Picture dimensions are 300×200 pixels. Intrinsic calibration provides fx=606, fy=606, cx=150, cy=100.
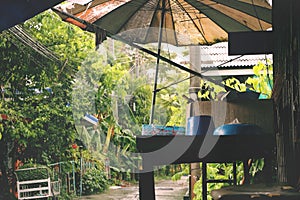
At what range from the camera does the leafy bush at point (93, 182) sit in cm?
586

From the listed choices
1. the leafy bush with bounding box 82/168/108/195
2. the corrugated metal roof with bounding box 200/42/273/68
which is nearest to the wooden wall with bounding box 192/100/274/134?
the corrugated metal roof with bounding box 200/42/273/68

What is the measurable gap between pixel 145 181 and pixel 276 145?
2.05 ft

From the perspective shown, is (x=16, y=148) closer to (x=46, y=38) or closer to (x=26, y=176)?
(x=26, y=176)

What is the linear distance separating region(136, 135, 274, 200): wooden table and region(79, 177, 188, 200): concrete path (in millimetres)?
3746

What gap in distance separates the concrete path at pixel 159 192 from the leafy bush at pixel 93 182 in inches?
2.7

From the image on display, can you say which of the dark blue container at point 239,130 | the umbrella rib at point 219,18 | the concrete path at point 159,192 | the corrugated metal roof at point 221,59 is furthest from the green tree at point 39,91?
the dark blue container at point 239,130

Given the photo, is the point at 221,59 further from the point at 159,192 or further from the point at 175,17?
the point at 159,192

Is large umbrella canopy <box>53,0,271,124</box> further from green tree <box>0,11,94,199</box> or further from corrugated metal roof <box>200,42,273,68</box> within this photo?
green tree <box>0,11,94,199</box>

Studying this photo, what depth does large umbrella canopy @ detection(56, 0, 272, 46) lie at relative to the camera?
13.0 ft

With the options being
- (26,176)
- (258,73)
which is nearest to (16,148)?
(26,176)

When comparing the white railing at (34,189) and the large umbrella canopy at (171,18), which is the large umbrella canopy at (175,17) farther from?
the white railing at (34,189)

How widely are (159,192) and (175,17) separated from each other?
1904 millimetres

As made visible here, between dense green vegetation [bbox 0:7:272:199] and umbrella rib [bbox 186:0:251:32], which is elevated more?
umbrella rib [bbox 186:0:251:32]

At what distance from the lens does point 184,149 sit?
175 centimetres
